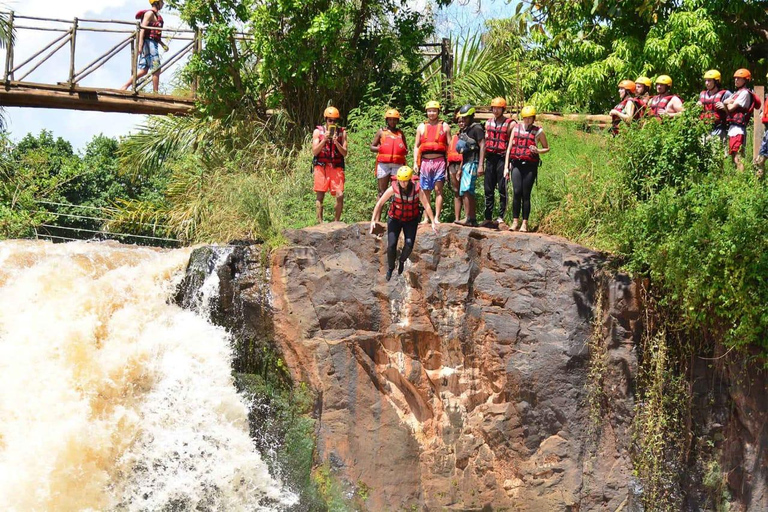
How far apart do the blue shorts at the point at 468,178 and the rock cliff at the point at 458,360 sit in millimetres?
736

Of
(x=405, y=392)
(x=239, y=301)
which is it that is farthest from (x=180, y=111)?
(x=405, y=392)

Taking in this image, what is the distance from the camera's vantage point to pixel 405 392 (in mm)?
12000

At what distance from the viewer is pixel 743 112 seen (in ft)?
40.0

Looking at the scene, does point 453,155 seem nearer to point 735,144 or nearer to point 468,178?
point 468,178

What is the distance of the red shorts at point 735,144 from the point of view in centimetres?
1230

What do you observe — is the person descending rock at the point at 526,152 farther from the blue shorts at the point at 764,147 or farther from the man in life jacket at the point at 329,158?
the blue shorts at the point at 764,147

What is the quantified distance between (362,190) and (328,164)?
1467 millimetres

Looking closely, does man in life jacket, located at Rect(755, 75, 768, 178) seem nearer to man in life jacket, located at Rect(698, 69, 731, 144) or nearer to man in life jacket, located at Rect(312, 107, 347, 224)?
man in life jacket, located at Rect(698, 69, 731, 144)

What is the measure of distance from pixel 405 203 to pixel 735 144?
4.19 meters

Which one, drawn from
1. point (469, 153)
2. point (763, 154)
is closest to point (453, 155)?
point (469, 153)

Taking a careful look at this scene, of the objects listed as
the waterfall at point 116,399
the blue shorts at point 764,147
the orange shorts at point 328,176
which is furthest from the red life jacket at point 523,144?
the waterfall at point 116,399

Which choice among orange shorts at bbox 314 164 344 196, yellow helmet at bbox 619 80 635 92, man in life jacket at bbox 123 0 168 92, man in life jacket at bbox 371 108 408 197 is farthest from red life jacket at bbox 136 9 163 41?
yellow helmet at bbox 619 80 635 92

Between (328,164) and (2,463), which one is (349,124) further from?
(2,463)

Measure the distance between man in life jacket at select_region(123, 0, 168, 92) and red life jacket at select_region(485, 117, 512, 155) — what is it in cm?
742
